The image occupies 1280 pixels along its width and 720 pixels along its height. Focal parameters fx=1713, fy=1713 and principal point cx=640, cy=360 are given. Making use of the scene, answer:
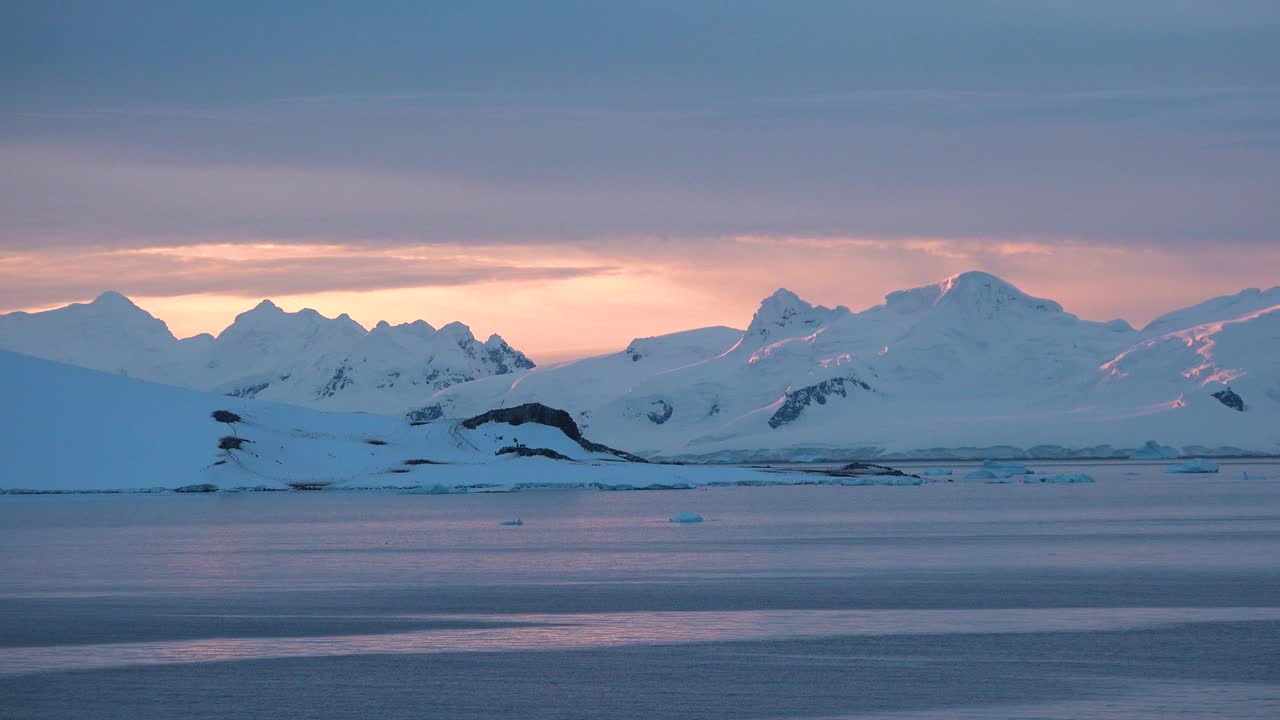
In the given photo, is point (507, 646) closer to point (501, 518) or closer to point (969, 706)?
point (969, 706)

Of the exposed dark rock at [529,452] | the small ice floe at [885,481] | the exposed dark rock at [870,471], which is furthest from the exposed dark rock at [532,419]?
the exposed dark rock at [870,471]

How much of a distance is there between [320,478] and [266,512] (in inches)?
1404

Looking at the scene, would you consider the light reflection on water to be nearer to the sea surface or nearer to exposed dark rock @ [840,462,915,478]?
the sea surface

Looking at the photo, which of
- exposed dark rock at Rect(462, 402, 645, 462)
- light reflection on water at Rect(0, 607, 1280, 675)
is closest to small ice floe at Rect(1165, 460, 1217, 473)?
exposed dark rock at Rect(462, 402, 645, 462)

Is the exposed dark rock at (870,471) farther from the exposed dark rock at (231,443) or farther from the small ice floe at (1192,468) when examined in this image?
the exposed dark rock at (231,443)

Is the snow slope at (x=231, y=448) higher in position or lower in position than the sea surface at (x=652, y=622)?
higher

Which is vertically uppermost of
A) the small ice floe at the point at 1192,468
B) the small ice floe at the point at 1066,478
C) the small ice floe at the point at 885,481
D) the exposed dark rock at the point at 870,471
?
the small ice floe at the point at 1192,468

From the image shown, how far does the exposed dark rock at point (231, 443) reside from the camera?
11638 cm

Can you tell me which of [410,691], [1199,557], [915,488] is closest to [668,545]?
[1199,557]

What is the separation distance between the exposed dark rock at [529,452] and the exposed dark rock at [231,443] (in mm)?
18120

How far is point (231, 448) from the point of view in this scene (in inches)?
4587

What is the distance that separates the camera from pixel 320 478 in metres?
119

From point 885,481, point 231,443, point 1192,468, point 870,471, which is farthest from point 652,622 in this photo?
point 870,471

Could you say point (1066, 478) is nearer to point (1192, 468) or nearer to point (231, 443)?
point (1192, 468)
